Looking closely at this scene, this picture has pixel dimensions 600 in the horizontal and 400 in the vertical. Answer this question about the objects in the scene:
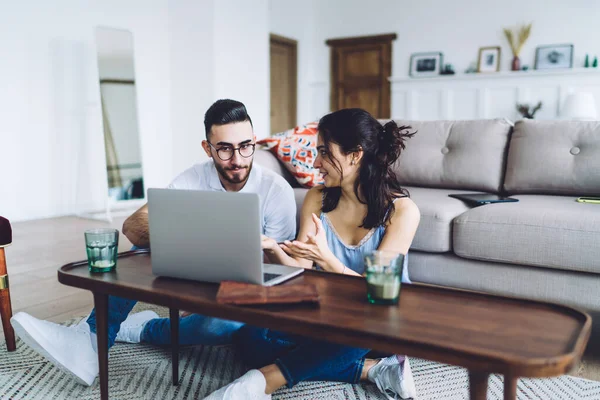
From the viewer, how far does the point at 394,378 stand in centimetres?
142

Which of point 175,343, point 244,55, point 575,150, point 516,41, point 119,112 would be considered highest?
point 516,41

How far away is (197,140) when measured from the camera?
537 centimetres

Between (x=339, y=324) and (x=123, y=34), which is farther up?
(x=123, y=34)

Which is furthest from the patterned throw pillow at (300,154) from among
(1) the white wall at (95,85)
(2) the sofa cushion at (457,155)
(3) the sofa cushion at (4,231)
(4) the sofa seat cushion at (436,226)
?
(1) the white wall at (95,85)

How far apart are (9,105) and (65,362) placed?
3.47m

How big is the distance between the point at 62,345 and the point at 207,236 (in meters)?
0.69

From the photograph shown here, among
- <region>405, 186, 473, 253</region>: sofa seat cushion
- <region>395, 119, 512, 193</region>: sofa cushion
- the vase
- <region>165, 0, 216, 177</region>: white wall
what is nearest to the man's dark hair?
<region>405, 186, 473, 253</region>: sofa seat cushion

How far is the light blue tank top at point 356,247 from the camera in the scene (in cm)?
154

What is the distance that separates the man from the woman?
0.43 feet

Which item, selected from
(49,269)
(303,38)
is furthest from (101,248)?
(303,38)

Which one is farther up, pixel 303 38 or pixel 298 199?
pixel 303 38

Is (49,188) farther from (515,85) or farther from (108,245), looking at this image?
(515,85)

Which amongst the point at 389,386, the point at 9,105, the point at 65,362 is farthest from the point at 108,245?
the point at 9,105

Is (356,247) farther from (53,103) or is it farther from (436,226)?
(53,103)
